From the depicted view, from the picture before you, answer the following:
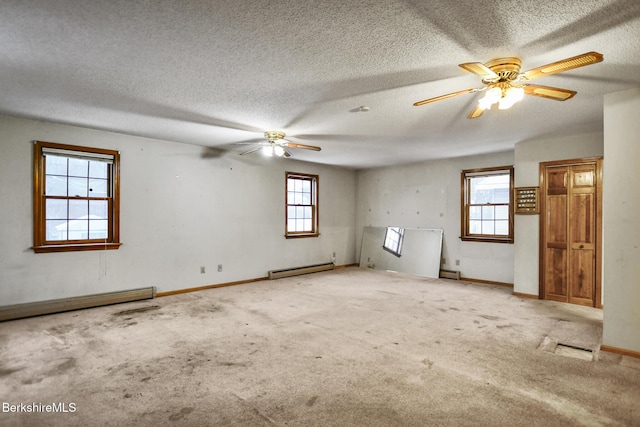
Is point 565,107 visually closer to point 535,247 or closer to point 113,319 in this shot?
point 535,247

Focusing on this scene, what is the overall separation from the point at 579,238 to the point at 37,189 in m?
7.63

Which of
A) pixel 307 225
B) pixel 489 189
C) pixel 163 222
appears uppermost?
pixel 489 189

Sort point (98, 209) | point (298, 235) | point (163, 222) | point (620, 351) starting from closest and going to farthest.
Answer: point (620, 351)
point (98, 209)
point (163, 222)
point (298, 235)

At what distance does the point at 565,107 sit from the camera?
12.6 feet

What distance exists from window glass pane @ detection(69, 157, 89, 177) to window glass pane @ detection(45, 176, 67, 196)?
6.0 inches

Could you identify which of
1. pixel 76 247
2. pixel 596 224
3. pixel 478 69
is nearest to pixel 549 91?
pixel 478 69

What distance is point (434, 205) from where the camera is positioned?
7.52 meters

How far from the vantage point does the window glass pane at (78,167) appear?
4840mm

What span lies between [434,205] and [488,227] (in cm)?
121

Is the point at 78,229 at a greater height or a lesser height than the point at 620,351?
greater

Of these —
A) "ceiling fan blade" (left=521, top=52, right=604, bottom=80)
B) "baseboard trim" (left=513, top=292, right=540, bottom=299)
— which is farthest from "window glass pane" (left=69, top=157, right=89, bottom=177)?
"baseboard trim" (left=513, top=292, right=540, bottom=299)

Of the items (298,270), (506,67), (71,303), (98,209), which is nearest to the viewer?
(506,67)

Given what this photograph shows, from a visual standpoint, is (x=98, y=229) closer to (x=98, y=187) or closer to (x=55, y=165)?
(x=98, y=187)

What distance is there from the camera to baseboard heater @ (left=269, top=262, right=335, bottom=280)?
7.01m
